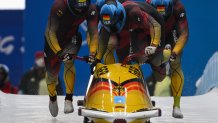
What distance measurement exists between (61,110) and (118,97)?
7.18 ft

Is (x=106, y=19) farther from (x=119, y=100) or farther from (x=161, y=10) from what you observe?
(x=161, y=10)

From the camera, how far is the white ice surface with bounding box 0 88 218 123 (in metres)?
8.40

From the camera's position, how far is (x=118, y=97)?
7.13 meters

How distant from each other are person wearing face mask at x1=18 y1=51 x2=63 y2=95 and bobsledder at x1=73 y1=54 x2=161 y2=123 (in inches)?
129

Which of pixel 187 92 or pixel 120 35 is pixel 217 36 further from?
pixel 120 35

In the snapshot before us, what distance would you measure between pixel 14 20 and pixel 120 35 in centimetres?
485

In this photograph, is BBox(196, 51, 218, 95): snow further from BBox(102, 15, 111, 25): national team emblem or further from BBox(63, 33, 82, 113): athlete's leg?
BBox(102, 15, 111, 25): national team emblem

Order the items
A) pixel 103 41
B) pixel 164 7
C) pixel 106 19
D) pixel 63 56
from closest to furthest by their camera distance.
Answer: pixel 106 19, pixel 63 56, pixel 103 41, pixel 164 7

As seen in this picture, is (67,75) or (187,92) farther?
(187,92)

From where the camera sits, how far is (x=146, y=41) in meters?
8.21

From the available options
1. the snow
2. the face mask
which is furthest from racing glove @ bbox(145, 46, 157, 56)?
the snow

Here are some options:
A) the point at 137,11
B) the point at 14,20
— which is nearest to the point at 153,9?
the point at 137,11

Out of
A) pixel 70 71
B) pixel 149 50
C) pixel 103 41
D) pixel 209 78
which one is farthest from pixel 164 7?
pixel 209 78

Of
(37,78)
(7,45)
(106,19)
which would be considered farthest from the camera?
(7,45)
